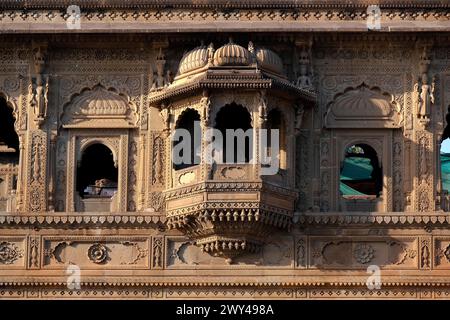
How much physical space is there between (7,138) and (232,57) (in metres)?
5.59

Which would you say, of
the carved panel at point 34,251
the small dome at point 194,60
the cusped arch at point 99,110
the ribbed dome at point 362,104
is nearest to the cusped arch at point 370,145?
the ribbed dome at point 362,104

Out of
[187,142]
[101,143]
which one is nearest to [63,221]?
[101,143]

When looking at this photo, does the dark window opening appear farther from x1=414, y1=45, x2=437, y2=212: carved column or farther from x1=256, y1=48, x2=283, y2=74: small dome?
x1=414, y1=45, x2=437, y2=212: carved column

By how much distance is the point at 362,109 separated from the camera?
87.9 feet

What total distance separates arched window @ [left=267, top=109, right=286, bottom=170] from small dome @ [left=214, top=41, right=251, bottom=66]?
0.79m

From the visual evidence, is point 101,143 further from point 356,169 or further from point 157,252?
point 356,169

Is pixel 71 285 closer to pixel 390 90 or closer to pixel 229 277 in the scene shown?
pixel 229 277

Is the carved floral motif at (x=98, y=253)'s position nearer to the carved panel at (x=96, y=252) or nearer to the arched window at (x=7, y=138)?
the carved panel at (x=96, y=252)

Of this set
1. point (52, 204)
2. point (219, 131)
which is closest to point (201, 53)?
point (219, 131)

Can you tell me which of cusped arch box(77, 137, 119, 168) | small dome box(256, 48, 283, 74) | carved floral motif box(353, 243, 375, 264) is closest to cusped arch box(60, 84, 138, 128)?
cusped arch box(77, 137, 119, 168)

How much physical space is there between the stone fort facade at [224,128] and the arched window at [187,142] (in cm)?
6

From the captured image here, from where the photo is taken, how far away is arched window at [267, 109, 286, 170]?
2632cm

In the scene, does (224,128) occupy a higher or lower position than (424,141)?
higher

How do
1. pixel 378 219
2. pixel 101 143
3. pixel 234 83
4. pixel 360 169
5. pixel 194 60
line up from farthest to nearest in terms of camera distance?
1. pixel 360 169
2. pixel 101 143
3. pixel 194 60
4. pixel 378 219
5. pixel 234 83
